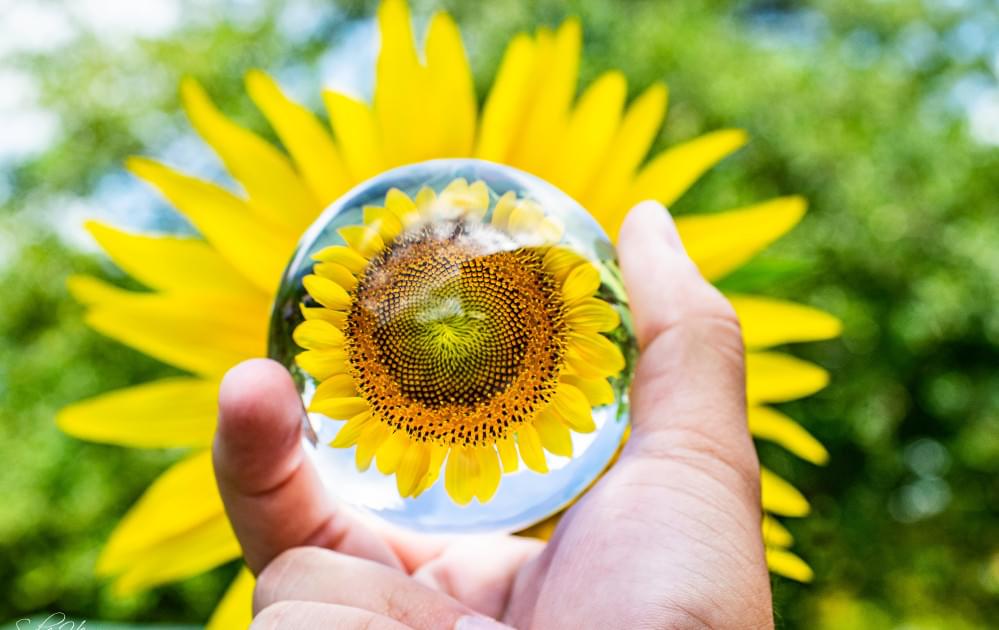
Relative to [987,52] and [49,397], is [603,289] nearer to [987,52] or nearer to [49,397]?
[49,397]

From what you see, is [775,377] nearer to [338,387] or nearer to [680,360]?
[680,360]

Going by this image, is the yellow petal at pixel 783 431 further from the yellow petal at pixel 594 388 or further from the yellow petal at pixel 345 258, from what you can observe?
the yellow petal at pixel 345 258

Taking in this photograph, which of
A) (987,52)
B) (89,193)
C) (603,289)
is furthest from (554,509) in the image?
(987,52)

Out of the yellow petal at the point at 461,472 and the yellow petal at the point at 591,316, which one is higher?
the yellow petal at the point at 591,316

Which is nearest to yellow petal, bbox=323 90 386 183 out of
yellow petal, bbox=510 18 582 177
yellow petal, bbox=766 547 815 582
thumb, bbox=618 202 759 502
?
yellow petal, bbox=510 18 582 177

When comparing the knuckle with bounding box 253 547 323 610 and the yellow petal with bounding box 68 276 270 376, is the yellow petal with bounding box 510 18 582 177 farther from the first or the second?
the knuckle with bounding box 253 547 323 610

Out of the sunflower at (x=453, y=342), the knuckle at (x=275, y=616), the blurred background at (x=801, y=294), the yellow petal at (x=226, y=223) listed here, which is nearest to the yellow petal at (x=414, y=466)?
the sunflower at (x=453, y=342)
